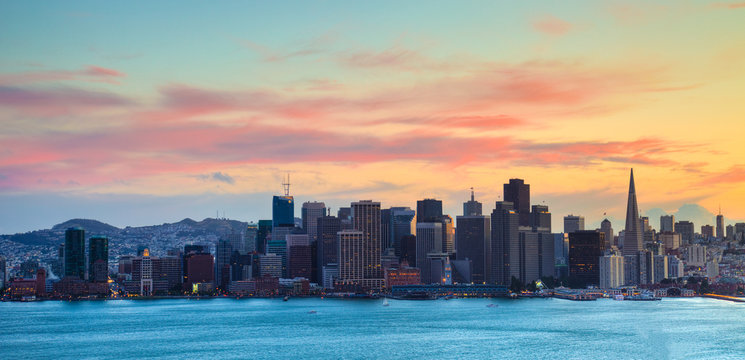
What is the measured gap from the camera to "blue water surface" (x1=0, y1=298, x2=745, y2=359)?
75.9 metres

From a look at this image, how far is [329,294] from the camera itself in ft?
655

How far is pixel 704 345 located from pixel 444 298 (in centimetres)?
10533

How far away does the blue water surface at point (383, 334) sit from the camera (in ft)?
249

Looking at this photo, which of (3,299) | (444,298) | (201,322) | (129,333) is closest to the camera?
(129,333)

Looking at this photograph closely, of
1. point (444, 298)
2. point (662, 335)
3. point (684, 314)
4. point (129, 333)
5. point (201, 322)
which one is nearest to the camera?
point (662, 335)

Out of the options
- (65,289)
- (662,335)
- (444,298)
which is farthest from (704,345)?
(65,289)

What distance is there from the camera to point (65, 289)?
19938 centimetres

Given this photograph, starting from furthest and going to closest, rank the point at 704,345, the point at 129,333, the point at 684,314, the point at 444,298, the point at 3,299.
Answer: the point at 3,299
the point at 444,298
the point at 684,314
the point at 129,333
the point at 704,345

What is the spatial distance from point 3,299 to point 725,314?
147303 millimetres

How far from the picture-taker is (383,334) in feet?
301

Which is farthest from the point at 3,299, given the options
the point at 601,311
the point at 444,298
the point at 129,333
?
the point at 601,311

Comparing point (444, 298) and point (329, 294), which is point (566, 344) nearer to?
point (444, 298)

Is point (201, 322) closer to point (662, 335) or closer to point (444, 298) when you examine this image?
point (662, 335)

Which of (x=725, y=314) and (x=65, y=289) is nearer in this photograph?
(x=725, y=314)
